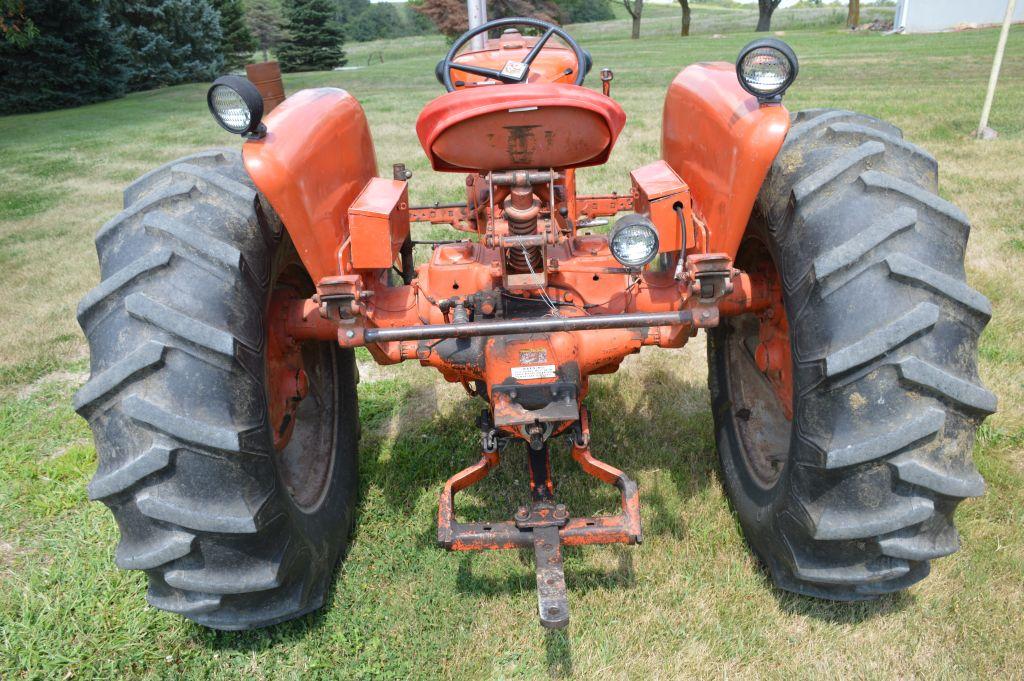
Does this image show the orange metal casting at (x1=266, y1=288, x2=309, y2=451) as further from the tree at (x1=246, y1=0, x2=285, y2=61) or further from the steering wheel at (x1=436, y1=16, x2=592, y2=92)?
the tree at (x1=246, y1=0, x2=285, y2=61)

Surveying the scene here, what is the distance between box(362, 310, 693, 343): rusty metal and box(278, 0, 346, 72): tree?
33488 millimetres

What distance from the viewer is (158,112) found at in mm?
16891

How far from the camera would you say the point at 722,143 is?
222 centimetres

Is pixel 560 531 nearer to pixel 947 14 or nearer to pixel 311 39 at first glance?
pixel 311 39


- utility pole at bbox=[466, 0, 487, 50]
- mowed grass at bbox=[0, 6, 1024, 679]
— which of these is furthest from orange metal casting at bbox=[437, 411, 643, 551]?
utility pole at bbox=[466, 0, 487, 50]

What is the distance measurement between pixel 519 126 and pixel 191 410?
1119 mm

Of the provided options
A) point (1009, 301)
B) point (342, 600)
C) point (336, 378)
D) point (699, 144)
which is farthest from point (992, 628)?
point (1009, 301)

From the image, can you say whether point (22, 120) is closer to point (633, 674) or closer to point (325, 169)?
point (325, 169)

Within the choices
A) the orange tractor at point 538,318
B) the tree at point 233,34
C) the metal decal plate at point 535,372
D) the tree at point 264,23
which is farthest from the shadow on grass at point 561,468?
the tree at point 264,23

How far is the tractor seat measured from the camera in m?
1.94

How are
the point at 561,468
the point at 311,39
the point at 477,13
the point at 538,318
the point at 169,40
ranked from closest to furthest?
the point at 538,318 < the point at 561,468 < the point at 477,13 < the point at 169,40 < the point at 311,39

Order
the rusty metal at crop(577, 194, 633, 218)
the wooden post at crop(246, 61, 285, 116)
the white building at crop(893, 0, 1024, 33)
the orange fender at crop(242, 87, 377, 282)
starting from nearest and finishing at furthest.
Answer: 1. the orange fender at crop(242, 87, 377, 282)
2. the rusty metal at crop(577, 194, 633, 218)
3. the wooden post at crop(246, 61, 285, 116)
4. the white building at crop(893, 0, 1024, 33)

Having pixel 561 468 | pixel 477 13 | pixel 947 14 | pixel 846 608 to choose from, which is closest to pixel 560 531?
pixel 561 468

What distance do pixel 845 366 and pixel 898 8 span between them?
35054 mm
